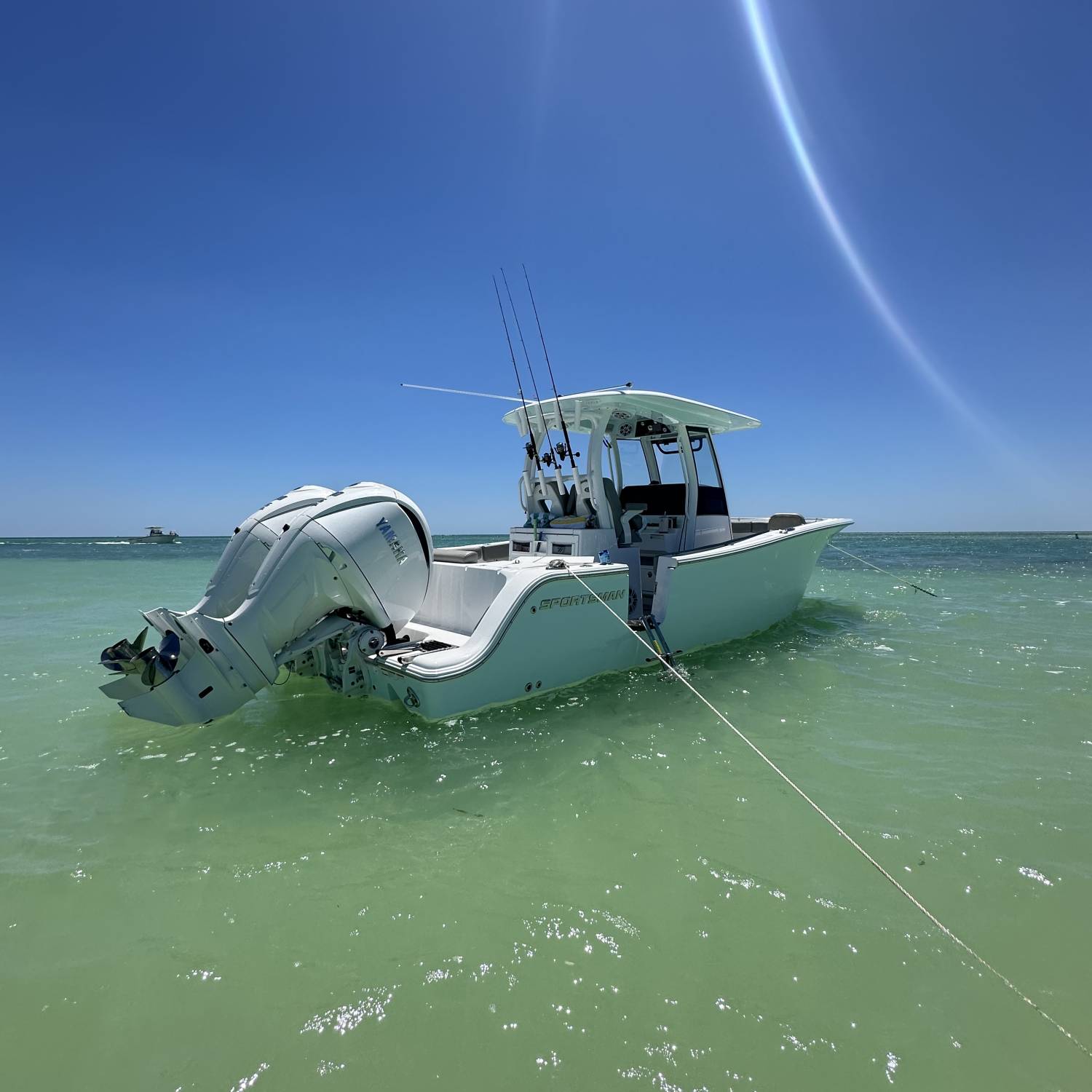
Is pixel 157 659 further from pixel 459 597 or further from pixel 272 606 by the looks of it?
pixel 459 597

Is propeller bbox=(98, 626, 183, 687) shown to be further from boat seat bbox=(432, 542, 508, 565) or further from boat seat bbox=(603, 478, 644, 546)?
boat seat bbox=(603, 478, 644, 546)

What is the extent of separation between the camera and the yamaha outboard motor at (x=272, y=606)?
4.36m

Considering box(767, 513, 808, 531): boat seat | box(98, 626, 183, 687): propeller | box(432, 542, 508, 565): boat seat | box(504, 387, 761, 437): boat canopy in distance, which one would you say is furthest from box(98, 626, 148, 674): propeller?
box(767, 513, 808, 531): boat seat

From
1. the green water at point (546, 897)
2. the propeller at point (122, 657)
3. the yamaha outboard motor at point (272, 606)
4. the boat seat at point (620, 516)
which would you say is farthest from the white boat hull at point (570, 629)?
the propeller at point (122, 657)

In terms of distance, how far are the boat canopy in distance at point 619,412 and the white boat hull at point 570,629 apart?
185cm

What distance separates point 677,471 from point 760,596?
2.12 metres

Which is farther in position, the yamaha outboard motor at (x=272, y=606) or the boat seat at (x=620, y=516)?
the boat seat at (x=620, y=516)

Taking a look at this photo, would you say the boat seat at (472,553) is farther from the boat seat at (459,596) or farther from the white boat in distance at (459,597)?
the boat seat at (459,596)

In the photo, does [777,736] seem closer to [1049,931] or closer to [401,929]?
[1049,931]

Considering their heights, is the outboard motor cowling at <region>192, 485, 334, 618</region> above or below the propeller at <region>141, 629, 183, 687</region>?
above

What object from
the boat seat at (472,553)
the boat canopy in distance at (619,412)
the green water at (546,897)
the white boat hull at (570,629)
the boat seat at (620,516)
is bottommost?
the green water at (546,897)

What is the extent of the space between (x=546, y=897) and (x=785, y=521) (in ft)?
25.4

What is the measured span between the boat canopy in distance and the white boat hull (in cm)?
185

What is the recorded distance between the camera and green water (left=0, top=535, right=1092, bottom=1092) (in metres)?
1.97
